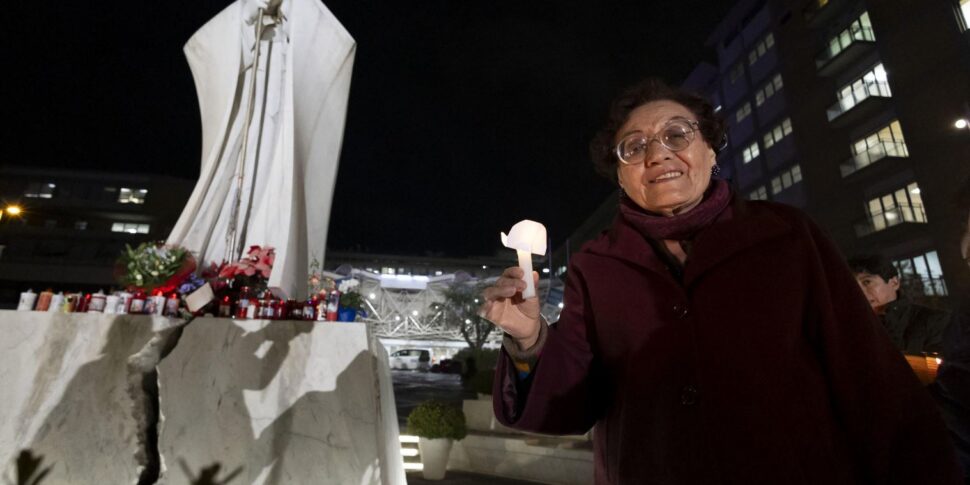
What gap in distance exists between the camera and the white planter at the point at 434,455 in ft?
25.7

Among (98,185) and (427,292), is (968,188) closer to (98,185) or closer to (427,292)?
(427,292)

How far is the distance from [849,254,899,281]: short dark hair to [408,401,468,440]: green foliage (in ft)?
20.7

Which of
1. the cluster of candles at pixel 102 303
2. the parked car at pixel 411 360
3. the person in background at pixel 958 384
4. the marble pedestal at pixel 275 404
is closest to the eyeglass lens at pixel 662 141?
the person in background at pixel 958 384

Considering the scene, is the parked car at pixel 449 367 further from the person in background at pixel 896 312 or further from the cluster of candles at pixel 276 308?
the person in background at pixel 896 312

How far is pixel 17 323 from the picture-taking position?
3.94m

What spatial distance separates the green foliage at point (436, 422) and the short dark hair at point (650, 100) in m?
6.73

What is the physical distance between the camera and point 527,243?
63.6 inches

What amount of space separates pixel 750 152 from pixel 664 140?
113 ft

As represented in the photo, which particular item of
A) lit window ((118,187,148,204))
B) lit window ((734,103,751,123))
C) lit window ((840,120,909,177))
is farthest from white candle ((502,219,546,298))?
lit window ((118,187,148,204))

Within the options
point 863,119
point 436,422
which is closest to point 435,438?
point 436,422

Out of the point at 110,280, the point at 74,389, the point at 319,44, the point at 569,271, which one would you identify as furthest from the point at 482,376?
the point at 110,280

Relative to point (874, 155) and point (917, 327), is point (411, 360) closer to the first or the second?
point (874, 155)

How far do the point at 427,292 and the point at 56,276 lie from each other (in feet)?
111

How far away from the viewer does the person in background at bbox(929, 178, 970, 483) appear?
184cm
